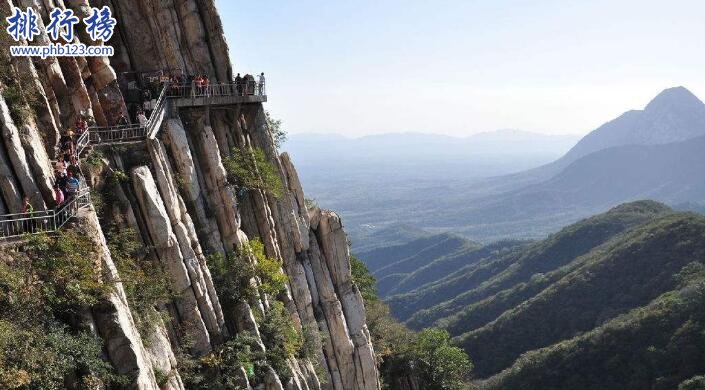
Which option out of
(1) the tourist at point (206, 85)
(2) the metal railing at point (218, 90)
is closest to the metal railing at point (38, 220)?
(2) the metal railing at point (218, 90)

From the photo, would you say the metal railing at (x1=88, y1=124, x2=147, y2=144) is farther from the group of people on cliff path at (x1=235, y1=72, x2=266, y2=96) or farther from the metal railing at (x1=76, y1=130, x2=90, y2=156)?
the group of people on cliff path at (x1=235, y1=72, x2=266, y2=96)

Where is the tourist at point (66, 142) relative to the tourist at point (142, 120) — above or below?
below

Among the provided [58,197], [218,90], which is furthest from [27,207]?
[218,90]

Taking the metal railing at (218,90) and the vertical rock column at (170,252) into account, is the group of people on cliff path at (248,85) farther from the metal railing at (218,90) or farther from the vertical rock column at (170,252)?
the vertical rock column at (170,252)

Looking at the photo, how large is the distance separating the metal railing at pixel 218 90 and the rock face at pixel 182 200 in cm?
93

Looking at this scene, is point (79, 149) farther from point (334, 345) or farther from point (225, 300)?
point (334, 345)

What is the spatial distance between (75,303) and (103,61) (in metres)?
15.9

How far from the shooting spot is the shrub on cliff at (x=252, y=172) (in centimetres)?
3234

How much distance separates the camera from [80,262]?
59.8ft

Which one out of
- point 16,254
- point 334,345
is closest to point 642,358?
point 334,345

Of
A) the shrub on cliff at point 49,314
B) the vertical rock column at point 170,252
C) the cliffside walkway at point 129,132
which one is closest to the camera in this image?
the shrub on cliff at point 49,314

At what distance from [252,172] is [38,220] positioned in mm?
14833

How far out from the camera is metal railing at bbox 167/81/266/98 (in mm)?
A: 30525

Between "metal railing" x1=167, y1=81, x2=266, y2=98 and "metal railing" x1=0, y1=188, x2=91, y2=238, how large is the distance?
455 inches
